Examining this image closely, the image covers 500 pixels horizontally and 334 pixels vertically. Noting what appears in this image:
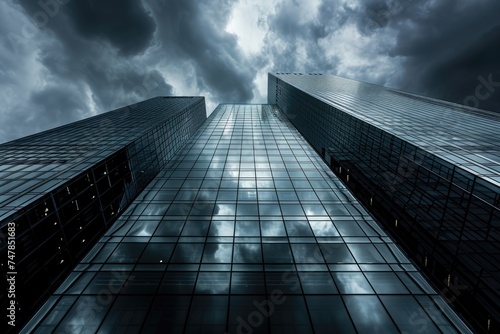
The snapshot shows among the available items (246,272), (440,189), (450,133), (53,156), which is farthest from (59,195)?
(450,133)

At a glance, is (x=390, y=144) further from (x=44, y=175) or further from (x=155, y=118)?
(x=155, y=118)

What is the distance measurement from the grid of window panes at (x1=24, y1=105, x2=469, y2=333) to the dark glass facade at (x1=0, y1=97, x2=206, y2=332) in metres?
2.59

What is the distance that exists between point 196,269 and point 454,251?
24527 millimetres

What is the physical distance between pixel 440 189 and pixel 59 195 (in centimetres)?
3526

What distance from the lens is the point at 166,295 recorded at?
1313cm

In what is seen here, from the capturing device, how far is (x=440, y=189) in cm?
2288

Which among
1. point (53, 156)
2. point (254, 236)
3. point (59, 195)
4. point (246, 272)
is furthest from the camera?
point (53, 156)

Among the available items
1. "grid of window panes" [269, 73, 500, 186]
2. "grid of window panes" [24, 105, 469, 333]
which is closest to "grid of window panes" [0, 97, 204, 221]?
"grid of window panes" [24, 105, 469, 333]

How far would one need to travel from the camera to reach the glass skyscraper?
1221 centimetres

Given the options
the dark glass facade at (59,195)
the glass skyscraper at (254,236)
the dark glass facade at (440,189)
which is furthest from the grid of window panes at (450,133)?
the dark glass facade at (59,195)

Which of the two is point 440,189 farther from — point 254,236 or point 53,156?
point 53,156

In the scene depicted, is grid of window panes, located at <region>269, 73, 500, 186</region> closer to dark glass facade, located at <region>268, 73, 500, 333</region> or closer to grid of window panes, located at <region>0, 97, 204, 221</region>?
dark glass facade, located at <region>268, 73, 500, 333</region>

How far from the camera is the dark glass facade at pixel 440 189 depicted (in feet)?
62.0

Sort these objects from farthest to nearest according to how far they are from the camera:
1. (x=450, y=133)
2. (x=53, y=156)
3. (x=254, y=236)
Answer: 1. (x=450, y=133)
2. (x=53, y=156)
3. (x=254, y=236)
